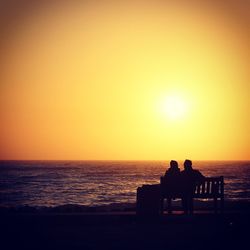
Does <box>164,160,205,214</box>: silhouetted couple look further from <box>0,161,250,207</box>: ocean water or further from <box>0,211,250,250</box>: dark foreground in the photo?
<box>0,161,250,207</box>: ocean water

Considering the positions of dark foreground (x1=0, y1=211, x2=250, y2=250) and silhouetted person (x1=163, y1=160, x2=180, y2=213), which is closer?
dark foreground (x1=0, y1=211, x2=250, y2=250)

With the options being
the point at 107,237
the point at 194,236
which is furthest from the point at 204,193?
the point at 107,237

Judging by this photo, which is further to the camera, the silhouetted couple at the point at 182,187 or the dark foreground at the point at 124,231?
the silhouetted couple at the point at 182,187

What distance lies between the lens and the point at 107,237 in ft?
28.6

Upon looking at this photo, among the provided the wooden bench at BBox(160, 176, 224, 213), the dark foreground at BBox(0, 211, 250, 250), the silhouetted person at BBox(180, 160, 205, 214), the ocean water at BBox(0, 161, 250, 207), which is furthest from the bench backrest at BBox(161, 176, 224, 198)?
the ocean water at BBox(0, 161, 250, 207)

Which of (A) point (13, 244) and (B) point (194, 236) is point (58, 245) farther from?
(B) point (194, 236)

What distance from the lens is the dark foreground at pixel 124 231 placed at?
800 centimetres

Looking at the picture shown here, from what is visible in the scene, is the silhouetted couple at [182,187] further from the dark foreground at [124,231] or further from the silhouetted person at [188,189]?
the dark foreground at [124,231]

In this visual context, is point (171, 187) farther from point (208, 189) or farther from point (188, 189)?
point (208, 189)

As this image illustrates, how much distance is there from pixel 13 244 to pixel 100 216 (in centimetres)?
310

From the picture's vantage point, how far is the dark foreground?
8.00m

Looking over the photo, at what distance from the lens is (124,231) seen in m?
9.50

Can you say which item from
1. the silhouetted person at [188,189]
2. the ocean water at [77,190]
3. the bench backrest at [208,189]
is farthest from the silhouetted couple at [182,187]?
the ocean water at [77,190]

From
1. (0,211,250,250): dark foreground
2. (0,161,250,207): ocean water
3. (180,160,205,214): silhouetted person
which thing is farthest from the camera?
(0,161,250,207): ocean water
